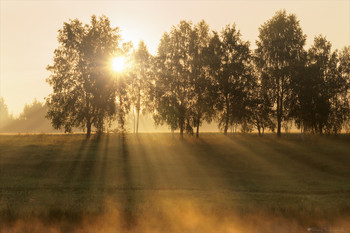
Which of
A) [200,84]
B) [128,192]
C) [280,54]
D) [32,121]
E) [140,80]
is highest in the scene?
[280,54]

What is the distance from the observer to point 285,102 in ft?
186

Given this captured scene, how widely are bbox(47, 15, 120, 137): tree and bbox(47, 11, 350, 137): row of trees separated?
15 cm

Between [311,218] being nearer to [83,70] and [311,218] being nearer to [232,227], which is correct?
[232,227]

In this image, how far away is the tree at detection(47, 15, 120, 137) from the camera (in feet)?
180

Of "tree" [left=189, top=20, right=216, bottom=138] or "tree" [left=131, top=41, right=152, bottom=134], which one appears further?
"tree" [left=131, top=41, right=152, bottom=134]

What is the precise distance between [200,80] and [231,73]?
502 cm

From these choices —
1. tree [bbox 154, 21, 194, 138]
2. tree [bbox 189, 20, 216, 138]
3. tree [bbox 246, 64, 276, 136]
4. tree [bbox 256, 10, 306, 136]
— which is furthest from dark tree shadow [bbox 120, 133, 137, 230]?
tree [bbox 256, 10, 306, 136]

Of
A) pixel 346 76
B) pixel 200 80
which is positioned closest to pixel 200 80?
pixel 200 80

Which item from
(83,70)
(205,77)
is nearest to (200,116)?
(205,77)

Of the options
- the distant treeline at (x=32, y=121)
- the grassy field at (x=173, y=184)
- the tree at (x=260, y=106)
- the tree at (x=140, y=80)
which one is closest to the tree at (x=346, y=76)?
the grassy field at (x=173, y=184)

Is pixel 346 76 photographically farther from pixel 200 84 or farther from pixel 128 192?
pixel 128 192

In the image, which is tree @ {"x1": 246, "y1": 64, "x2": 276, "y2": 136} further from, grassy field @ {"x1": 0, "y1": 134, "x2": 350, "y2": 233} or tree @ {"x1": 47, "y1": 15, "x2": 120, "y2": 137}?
tree @ {"x1": 47, "y1": 15, "x2": 120, "y2": 137}

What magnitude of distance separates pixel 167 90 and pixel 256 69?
15067mm

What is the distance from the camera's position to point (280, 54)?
57.6m
